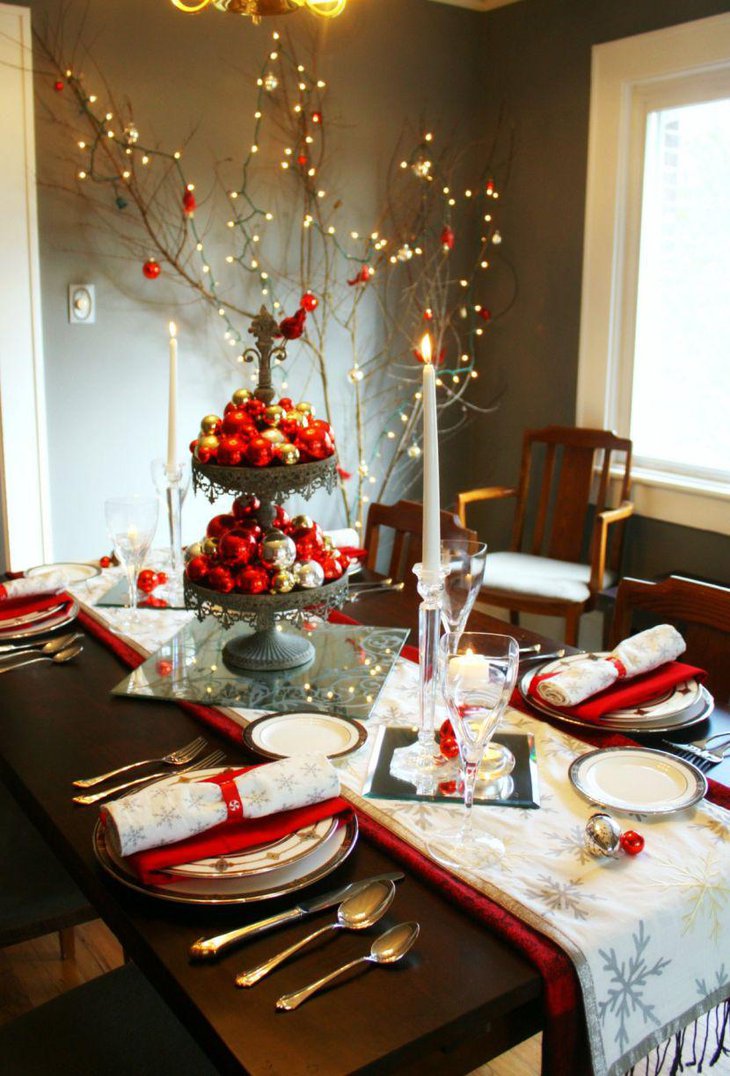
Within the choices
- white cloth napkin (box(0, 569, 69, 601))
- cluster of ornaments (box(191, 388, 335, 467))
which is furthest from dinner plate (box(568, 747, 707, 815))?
white cloth napkin (box(0, 569, 69, 601))

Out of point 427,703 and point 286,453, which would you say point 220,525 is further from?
point 427,703

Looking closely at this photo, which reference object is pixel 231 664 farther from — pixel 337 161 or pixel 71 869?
pixel 337 161

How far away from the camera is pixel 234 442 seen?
1.57m

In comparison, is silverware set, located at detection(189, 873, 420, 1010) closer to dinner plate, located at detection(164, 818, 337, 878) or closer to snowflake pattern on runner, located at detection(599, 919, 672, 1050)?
dinner plate, located at detection(164, 818, 337, 878)

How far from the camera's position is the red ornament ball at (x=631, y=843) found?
1.17 meters

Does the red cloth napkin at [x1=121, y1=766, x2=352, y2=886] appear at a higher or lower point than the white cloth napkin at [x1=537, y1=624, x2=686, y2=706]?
lower

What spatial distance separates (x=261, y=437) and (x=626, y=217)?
237 centimetres

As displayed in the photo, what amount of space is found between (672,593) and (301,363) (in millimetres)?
2117

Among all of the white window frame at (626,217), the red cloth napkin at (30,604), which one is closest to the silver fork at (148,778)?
the red cloth napkin at (30,604)

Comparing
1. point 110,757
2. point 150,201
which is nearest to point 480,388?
point 150,201

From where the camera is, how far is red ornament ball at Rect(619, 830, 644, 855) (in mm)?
1168

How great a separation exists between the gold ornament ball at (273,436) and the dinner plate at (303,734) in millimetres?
399

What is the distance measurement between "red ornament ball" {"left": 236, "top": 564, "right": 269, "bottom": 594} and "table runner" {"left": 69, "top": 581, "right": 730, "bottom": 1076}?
1.27 feet

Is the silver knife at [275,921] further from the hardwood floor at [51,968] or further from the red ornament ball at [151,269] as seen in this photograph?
the red ornament ball at [151,269]
